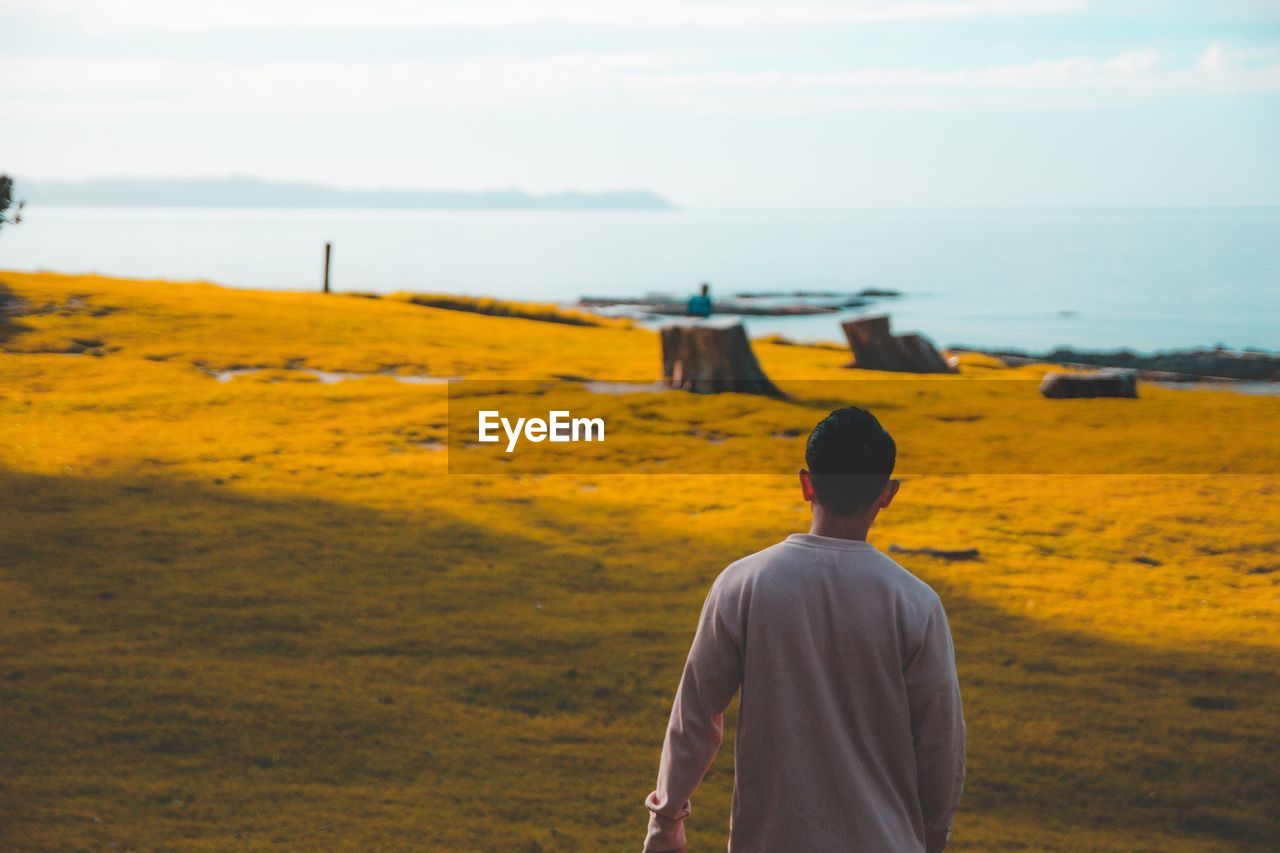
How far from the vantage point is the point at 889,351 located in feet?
103

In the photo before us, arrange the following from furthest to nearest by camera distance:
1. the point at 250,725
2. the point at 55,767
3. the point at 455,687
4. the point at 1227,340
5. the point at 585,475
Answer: the point at 1227,340 → the point at 585,475 → the point at 455,687 → the point at 250,725 → the point at 55,767

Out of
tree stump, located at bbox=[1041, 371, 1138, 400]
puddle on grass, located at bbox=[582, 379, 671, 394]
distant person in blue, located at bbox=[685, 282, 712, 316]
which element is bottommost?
puddle on grass, located at bbox=[582, 379, 671, 394]

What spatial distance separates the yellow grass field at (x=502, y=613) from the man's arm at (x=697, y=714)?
3.50 meters

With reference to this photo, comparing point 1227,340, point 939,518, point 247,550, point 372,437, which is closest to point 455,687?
point 247,550

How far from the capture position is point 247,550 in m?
12.9

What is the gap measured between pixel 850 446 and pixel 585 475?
1435cm

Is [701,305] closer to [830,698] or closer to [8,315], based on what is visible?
[8,315]

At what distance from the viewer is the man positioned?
11.7 feet

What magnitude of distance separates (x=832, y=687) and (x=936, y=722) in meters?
0.31

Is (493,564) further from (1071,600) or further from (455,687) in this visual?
(1071,600)

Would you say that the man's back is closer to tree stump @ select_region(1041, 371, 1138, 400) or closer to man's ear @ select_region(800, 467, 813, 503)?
man's ear @ select_region(800, 467, 813, 503)

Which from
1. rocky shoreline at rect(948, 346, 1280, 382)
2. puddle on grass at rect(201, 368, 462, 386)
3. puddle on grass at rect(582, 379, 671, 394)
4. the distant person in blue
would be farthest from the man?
rocky shoreline at rect(948, 346, 1280, 382)

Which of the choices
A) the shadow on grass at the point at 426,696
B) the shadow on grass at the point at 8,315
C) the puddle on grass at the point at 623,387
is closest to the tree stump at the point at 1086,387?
the puddle on grass at the point at 623,387

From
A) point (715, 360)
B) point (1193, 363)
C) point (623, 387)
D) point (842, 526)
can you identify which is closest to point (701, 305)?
point (1193, 363)
